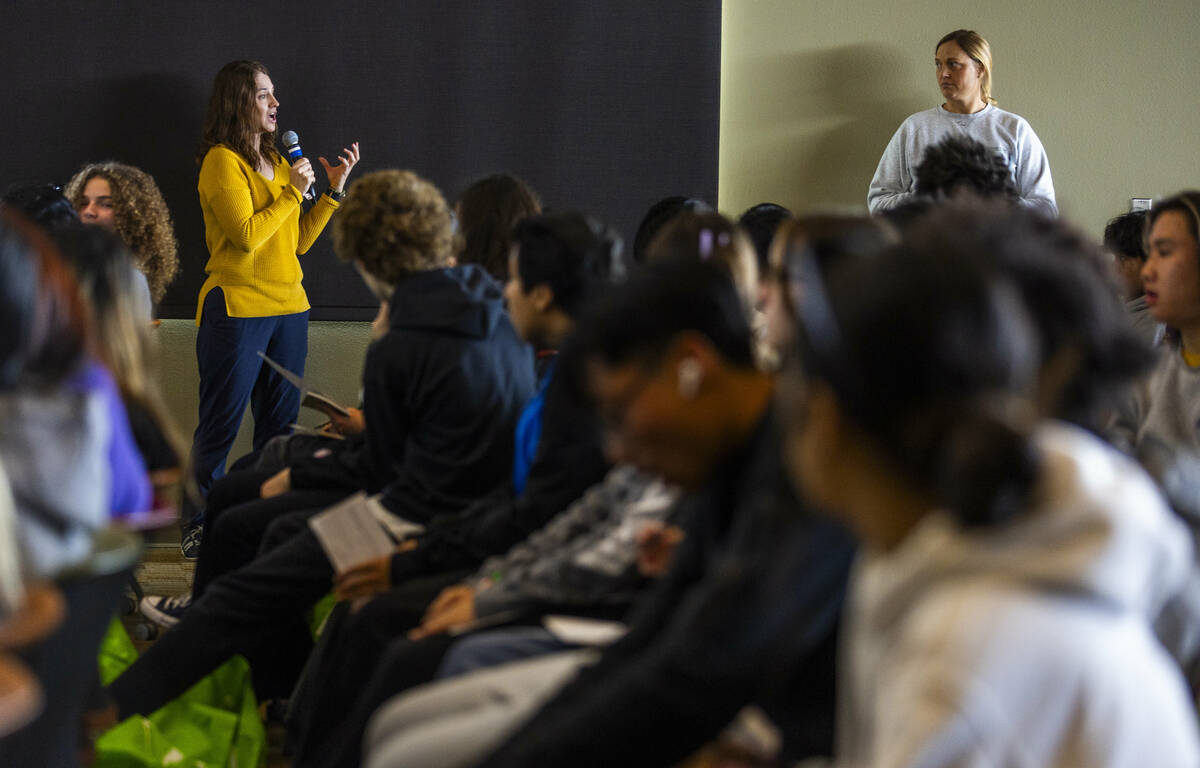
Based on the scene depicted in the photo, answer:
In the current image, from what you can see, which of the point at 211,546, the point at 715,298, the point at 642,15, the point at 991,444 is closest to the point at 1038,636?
the point at 991,444

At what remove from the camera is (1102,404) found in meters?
1.11

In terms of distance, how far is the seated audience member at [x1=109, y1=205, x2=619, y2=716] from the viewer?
198cm

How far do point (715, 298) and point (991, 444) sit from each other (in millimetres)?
520

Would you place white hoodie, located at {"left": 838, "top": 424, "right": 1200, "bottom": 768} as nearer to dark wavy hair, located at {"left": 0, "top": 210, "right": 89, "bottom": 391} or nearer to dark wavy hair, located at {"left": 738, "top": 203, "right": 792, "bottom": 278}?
dark wavy hair, located at {"left": 0, "top": 210, "right": 89, "bottom": 391}

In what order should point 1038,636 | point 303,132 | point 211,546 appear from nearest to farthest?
1. point 1038,636
2. point 211,546
3. point 303,132

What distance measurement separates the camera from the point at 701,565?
4.36 feet

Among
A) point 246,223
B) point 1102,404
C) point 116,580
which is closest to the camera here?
point 1102,404

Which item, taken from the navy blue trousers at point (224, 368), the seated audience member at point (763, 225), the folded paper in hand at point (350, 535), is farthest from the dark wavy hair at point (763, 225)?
the navy blue trousers at point (224, 368)

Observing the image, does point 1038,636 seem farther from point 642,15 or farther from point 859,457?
point 642,15

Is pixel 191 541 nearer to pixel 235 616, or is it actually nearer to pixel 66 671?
pixel 235 616

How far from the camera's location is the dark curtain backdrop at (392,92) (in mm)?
4320

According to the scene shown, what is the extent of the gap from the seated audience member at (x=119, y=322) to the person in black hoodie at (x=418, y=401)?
434mm

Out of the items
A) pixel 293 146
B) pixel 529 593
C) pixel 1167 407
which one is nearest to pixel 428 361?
pixel 529 593

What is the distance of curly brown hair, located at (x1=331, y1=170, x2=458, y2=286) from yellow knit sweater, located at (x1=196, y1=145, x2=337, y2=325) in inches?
62.2
